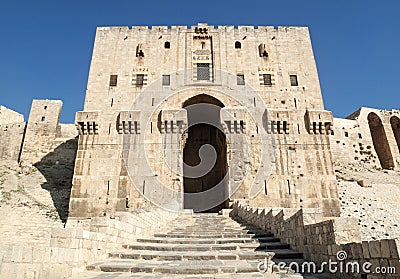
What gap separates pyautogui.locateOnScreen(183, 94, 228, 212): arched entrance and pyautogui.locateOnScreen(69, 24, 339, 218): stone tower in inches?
5.9

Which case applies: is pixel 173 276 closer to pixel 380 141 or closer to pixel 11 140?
pixel 11 140

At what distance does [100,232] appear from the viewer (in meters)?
5.83

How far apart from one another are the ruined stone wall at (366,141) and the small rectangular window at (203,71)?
15282 millimetres

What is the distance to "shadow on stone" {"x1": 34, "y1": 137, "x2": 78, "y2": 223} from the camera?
16516 mm

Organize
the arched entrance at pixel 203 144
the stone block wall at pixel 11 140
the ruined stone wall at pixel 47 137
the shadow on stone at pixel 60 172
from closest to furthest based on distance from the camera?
the shadow on stone at pixel 60 172, the arched entrance at pixel 203 144, the ruined stone wall at pixel 47 137, the stone block wall at pixel 11 140

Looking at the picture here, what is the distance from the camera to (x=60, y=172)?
22156mm

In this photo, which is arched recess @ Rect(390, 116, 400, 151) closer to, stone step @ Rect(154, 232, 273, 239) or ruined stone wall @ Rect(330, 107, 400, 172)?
ruined stone wall @ Rect(330, 107, 400, 172)

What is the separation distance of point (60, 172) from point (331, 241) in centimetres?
2242

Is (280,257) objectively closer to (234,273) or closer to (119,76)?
(234,273)

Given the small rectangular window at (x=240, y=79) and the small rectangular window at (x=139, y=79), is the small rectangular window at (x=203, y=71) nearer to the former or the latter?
the small rectangular window at (x=240, y=79)

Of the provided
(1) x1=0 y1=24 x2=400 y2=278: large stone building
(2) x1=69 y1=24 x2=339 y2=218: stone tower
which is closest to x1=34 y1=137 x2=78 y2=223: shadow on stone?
(1) x1=0 y1=24 x2=400 y2=278: large stone building

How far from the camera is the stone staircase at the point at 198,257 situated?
450 cm

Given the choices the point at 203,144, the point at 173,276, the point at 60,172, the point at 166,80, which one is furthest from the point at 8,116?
the point at 173,276

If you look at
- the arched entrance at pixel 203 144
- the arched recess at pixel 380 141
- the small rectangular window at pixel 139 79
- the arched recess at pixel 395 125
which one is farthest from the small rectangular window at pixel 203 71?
the arched recess at pixel 395 125
